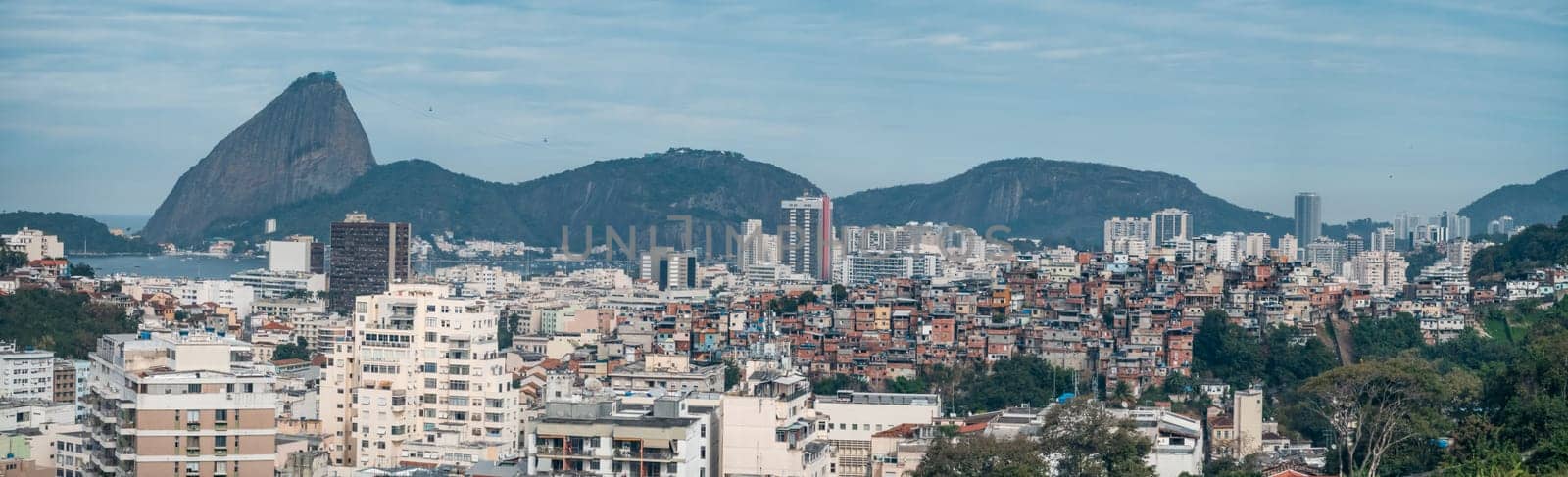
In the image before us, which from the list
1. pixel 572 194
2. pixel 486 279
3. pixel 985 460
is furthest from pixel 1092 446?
pixel 572 194

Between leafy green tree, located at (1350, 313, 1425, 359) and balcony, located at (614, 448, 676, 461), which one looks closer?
balcony, located at (614, 448, 676, 461)

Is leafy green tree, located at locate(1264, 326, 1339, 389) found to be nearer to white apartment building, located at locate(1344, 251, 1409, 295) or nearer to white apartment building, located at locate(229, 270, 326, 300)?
white apartment building, located at locate(1344, 251, 1409, 295)

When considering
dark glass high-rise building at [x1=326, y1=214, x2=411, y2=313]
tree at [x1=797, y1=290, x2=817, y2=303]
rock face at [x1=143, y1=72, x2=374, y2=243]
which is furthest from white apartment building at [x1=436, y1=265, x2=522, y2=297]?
rock face at [x1=143, y1=72, x2=374, y2=243]

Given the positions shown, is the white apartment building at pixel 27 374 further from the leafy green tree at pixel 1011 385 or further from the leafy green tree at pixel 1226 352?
the leafy green tree at pixel 1226 352

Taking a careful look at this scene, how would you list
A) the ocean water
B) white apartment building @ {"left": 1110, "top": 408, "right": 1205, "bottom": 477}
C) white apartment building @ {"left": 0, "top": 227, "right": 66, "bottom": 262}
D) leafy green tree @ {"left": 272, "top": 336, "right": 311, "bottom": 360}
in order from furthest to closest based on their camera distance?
the ocean water → white apartment building @ {"left": 0, "top": 227, "right": 66, "bottom": 262} → leafy green tree @ {"left": 272, "top": 336, "right": 311, "bottom": 360} → white apartment building @ {"left": 1110, "top": 408, "right": 1205, "bottom": 477}

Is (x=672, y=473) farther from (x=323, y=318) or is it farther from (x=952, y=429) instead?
(x=323, y=318)

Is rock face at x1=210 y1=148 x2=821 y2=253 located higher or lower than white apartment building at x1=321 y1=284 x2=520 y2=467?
higher
